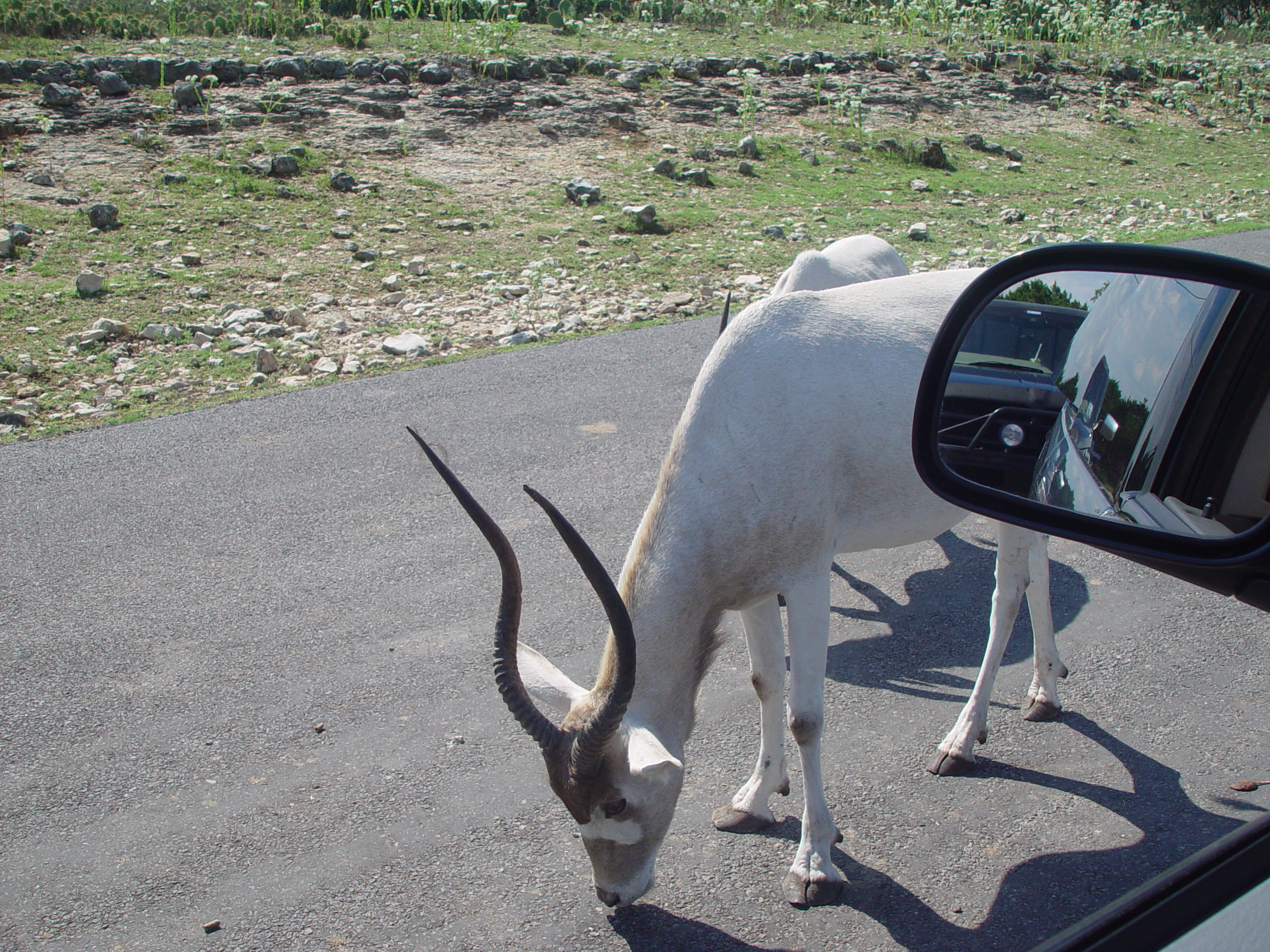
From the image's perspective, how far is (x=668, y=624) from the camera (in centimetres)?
305

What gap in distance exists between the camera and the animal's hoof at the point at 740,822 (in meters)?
3.39

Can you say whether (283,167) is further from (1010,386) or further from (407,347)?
(1010,386)

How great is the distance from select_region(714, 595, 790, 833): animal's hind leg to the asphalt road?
8 centimetres

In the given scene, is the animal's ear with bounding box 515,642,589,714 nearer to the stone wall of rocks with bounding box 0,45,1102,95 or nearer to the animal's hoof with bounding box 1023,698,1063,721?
the animal's hoof with bounding box 1023,698,1063,721

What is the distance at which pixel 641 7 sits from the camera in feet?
69.8

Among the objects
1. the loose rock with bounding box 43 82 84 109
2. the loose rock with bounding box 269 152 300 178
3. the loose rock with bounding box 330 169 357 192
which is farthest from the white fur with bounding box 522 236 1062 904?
the loose rock with bounding box 43 82 84 109

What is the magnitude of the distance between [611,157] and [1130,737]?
36.6 ft

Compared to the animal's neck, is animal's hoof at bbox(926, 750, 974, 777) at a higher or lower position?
lower

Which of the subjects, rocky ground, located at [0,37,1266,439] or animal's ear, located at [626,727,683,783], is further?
rocky ground, located at [0,37,1266,439]

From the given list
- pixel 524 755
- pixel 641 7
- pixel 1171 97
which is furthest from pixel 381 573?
pixel 1171 97

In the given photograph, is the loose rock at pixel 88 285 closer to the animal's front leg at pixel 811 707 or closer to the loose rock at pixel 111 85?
the loose rock at pixel 111 85

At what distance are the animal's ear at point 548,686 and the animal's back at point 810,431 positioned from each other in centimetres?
64

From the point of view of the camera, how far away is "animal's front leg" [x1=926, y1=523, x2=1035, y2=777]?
3.63 m

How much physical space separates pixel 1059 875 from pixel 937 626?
5.10 feet
